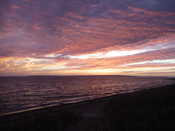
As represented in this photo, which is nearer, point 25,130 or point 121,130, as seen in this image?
point 121,130

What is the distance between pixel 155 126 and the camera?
7.61 m

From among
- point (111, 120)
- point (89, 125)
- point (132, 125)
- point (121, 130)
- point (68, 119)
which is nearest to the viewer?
point (121, 130)

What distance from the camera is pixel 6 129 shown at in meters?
9.54

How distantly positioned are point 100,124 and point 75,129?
1818mm

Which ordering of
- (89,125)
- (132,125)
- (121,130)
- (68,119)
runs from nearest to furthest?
(121,130) → (132,125) → (89,125) → (68,119)

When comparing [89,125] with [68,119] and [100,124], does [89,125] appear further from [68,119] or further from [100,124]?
[68,119]

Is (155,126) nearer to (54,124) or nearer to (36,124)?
(54,124)

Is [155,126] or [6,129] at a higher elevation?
[155,126]

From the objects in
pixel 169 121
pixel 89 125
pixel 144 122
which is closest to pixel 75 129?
pixel 89 125

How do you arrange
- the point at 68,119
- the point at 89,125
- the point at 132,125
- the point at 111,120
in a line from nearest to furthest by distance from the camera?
the point at 132,125, the point at 89,125, the point at 111,120, the point at 68,119

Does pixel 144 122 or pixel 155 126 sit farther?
pixel 144 122

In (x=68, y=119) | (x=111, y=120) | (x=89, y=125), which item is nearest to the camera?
(x=89, y=125)

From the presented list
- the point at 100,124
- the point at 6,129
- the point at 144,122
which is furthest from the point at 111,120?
the point at 6,129

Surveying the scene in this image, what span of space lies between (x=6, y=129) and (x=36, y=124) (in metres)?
2.22
